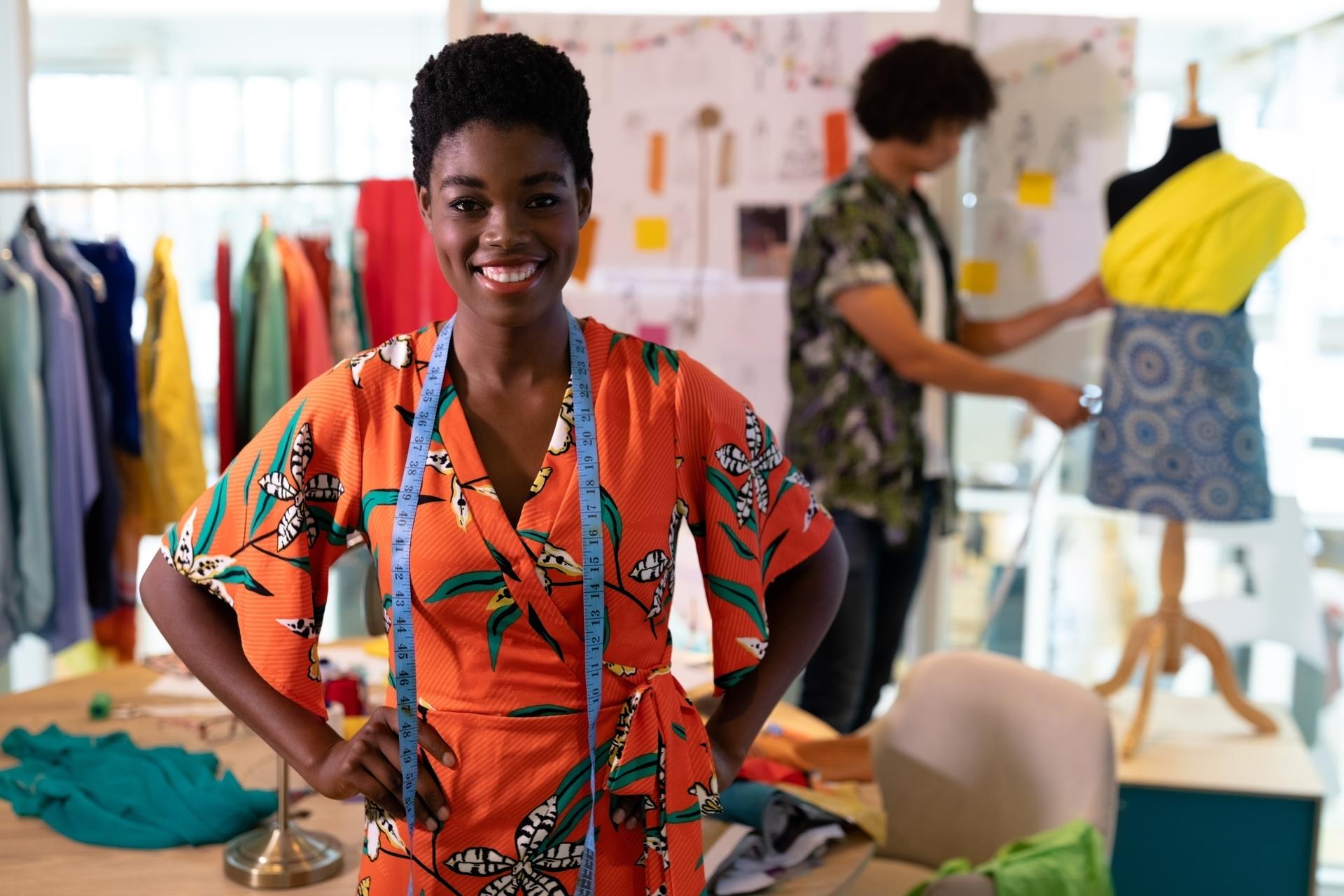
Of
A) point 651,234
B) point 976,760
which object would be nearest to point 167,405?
point 651,234

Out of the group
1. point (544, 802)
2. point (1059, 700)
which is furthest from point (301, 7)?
point (544, 802)

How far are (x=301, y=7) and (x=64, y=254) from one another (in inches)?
44.0

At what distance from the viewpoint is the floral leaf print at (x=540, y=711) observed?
1.23 metres

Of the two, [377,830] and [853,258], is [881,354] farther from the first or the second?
[377,830]

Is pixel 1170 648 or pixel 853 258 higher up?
pixel 853 258

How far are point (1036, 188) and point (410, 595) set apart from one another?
2.96m

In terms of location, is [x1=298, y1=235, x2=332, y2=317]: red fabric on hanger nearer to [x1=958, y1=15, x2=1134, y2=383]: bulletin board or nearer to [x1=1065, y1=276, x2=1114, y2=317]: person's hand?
[x1=958, y1=15, x2=1134, y2=383]: bulletin board

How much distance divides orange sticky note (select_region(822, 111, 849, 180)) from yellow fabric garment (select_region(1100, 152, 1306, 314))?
98 centimetres

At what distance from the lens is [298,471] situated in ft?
4.09

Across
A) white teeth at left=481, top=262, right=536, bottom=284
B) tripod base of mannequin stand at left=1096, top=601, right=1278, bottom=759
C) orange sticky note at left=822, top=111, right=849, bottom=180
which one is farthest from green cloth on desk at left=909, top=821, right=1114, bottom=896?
orange sticky note at left=822, top=111, right=849, bottom=180

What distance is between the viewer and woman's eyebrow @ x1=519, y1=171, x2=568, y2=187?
47.4 inches

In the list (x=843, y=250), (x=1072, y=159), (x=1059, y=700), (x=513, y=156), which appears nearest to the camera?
(x=513, y=156)

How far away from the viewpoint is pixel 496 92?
46.9 inches

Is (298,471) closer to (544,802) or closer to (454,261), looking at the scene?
(454,261)
